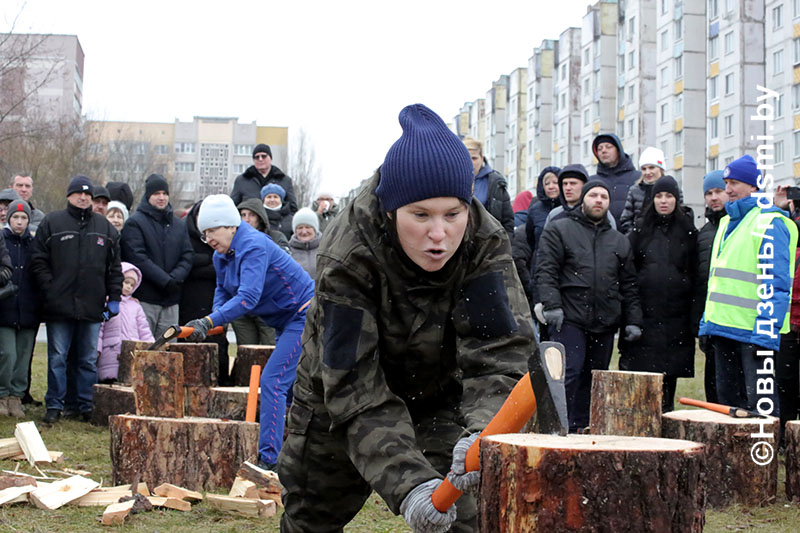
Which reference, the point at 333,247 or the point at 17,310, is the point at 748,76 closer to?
the point at 17,310

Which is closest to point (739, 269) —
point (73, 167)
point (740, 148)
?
point (73, 167)

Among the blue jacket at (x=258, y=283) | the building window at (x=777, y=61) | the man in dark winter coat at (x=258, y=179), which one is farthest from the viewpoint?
the building window at (x=777, y=61)

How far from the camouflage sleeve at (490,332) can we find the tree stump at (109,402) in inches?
240

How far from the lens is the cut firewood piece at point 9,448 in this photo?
7.25 metres

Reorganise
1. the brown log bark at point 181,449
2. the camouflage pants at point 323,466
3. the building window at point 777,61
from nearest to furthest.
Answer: the camouflage pants at point 323,466, the brown log bark at point 181,449, the building window at point 777,61

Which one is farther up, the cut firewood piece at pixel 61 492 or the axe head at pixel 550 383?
the axe head at pixel 550 383

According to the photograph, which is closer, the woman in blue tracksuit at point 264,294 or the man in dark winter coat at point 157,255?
the woman in blue tracksuit at point 264,294

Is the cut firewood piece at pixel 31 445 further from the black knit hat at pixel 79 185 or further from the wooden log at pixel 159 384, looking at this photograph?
the black knit hat at pixel 79 185

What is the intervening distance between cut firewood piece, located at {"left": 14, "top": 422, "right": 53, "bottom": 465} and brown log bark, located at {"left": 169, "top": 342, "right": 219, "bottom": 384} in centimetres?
125

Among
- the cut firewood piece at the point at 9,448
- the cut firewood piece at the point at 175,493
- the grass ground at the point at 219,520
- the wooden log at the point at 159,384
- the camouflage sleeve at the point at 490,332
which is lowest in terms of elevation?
the grass ground at the point at 219,520

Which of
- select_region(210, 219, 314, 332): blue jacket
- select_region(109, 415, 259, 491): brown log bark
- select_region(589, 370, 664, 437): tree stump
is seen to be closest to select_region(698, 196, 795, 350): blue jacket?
select_region(589, 370, 664, 437): tree stump

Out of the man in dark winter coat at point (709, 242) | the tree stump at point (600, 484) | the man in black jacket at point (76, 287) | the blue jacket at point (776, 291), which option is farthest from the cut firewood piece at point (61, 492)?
the man in dark winter coat at point (709, 242)

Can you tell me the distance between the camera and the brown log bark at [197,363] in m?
8.01

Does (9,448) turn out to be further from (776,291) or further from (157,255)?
(776,291)
